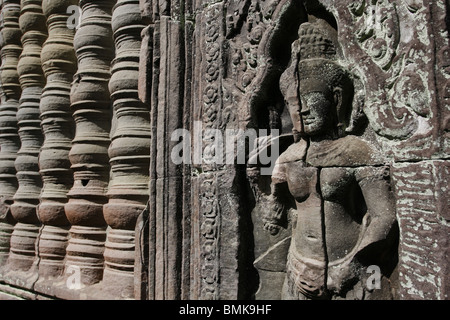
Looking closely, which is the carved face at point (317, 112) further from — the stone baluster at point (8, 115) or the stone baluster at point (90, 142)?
the stone baluster at point (8, 115)

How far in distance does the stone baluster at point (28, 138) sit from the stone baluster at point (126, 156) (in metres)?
1.43

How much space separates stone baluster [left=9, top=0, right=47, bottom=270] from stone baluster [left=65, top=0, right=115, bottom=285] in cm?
90

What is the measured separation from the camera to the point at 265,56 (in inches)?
103

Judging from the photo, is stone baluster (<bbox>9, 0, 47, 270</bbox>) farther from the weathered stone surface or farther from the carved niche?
the carved niche

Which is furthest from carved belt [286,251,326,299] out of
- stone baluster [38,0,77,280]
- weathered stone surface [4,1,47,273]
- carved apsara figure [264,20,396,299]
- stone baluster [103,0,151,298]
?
weathered stone surface [4,1,47,273]

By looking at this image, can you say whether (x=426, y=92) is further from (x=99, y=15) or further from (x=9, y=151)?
(x=9, y=151)

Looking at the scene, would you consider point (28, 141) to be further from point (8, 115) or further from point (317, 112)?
point (317, 112)

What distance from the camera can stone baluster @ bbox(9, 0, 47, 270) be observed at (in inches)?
183

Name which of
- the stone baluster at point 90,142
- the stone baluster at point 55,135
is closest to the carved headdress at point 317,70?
the stone baluster at point 90,142

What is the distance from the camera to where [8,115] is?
5.18 m

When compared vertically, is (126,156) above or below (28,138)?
below

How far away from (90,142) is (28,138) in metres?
1.31

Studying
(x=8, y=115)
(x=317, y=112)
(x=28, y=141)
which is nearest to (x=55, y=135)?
(x=28, y=141)

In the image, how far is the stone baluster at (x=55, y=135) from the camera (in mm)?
4199
